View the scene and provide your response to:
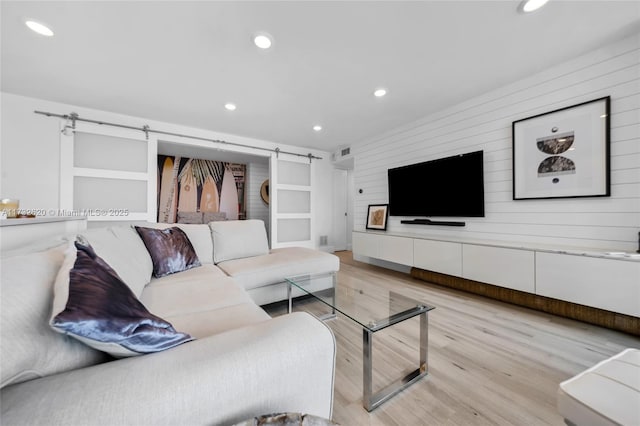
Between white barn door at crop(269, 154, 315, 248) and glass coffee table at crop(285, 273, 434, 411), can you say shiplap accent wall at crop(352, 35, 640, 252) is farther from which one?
white barn door at crop(269, 154, 315, 248)

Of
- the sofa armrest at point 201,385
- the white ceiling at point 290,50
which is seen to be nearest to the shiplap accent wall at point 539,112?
the white ceiling at point 290,50

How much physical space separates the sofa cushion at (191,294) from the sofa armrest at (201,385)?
0.63 meters

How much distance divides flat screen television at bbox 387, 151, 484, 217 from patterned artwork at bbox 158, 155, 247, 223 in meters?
3.84

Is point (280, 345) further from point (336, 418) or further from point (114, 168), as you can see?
point (114, 168)

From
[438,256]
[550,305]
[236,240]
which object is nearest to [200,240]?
[236,240]

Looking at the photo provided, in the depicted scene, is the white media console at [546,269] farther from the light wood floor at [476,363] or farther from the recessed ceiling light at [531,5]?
the recessed ceiling light at [531,5]

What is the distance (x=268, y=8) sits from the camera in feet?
5.06

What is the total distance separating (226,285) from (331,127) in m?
3.00

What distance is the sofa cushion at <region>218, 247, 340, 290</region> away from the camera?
1.97m

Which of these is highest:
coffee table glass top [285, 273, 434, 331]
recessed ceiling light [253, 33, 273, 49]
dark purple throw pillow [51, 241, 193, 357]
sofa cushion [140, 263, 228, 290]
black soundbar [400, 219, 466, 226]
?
recessed ceiling light [253, 33, 273, 49]

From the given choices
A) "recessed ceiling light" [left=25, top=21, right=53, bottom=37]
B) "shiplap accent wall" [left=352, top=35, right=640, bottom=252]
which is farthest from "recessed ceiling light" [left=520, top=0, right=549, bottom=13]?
"recessed ceiling light" [left=25, top=21, right=53, bottom=37]

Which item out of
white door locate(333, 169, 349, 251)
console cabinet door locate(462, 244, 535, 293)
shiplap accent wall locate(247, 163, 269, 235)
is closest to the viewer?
console cabinet door locate(462, 244, 535, 293)

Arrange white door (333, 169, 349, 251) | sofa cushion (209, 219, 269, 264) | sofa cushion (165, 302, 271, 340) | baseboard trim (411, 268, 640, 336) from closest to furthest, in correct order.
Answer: sofa cushion (165, 302, 271, 340), baseboard trim (411, 268, 640, 336), sofa cushion (209, 219, 269, 264), white door (333, 169, 349, 251)

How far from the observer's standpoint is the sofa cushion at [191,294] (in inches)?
48.3
